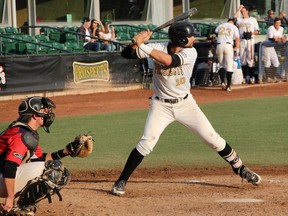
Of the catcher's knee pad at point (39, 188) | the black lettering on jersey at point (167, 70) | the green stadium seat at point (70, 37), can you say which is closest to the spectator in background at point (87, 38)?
the green stadium seat at point (70, 37)

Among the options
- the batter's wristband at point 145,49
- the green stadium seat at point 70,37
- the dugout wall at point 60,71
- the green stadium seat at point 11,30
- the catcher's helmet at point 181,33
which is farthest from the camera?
the green stadium seat at point 70,37

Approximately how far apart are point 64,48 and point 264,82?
5963mm

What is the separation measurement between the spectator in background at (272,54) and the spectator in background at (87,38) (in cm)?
487

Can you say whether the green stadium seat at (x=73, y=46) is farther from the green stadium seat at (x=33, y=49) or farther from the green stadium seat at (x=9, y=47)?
the green stadium seat at (x=9, y=47)

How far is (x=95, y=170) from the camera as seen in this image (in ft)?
35.5

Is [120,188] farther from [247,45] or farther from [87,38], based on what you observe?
[87,38]

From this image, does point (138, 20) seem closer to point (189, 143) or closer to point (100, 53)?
point (100, 53)

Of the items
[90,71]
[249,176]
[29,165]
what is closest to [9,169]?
[29,165]

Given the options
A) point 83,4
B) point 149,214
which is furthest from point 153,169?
point 83,4

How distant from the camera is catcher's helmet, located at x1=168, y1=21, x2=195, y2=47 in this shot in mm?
8617

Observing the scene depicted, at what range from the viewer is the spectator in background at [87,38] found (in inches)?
899

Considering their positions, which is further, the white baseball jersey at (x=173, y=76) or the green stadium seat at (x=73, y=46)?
the green stadium seat at (x=73, y=46)

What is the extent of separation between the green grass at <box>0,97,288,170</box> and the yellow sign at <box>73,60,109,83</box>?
4.36 m

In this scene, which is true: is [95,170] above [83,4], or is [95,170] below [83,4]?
below
